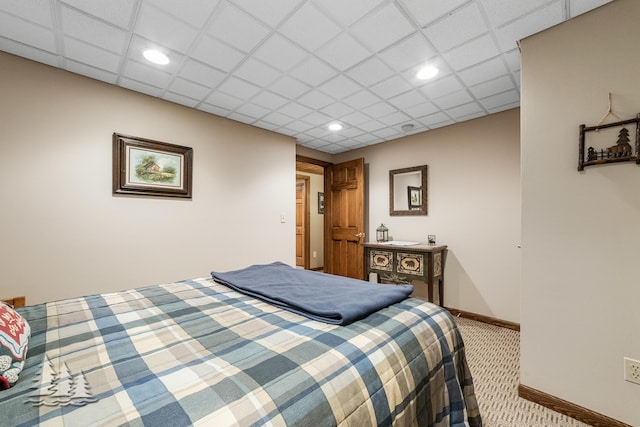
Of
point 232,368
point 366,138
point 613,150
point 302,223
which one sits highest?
point 366,138

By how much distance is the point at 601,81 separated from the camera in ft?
5.11

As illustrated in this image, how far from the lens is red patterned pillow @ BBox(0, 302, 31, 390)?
727 millimetres

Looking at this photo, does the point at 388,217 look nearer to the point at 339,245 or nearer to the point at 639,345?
the point at 339,245

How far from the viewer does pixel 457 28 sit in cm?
174

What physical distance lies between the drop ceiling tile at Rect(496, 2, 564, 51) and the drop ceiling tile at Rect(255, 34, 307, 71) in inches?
53.5

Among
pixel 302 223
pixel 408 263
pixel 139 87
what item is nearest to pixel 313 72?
pixel 139 87

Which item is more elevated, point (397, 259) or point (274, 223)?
point (274, 223)

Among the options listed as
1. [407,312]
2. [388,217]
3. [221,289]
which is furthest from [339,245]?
[407,312]

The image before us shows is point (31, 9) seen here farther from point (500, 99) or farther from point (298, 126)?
point (500, 99)

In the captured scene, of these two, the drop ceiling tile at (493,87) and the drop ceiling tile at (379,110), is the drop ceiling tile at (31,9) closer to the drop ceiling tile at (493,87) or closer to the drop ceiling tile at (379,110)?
the drop ceiling tile at (379,110)

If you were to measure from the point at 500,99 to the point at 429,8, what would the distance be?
5.46 ft

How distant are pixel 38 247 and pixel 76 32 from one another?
163 cm

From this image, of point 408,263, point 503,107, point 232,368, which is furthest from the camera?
point 408,263

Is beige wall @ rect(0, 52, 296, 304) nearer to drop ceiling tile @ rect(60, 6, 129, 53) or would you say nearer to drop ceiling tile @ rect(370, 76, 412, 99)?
drop ceiling tile @ rect(60, 6, 129, 53)
